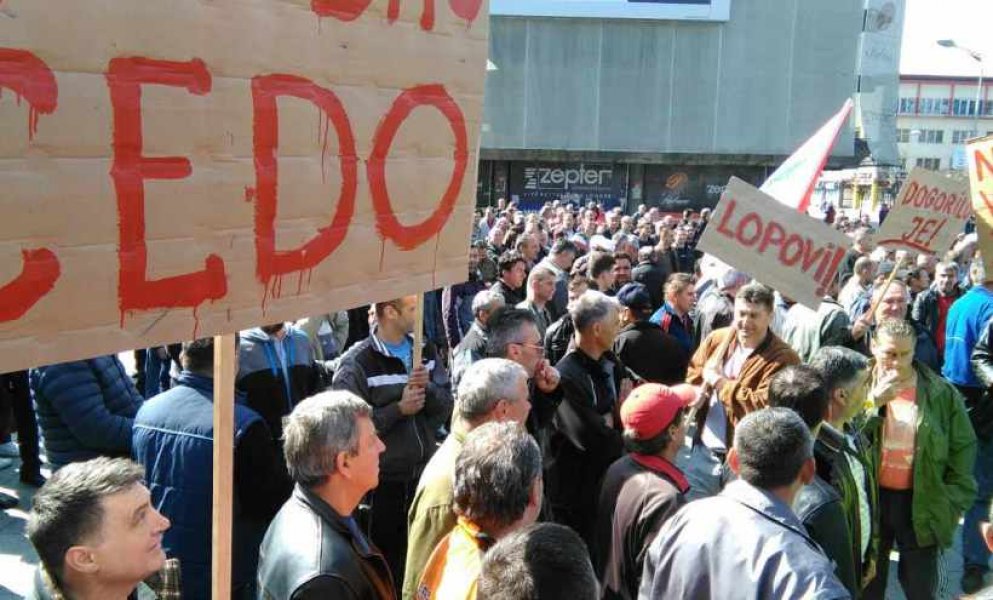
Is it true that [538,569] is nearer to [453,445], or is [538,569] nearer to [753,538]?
[753,538]

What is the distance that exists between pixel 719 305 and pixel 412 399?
3674 millimetres

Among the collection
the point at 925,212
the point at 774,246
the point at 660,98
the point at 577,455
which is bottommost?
the point at 577,455

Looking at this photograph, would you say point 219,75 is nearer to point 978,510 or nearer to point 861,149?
point 978,510

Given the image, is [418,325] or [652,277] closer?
[418,325]

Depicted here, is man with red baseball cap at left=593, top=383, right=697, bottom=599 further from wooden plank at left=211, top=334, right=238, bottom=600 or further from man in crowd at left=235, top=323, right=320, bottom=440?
man in crowd at left=235, top=323, right=320, bottom=440

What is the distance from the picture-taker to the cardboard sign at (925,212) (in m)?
6.32

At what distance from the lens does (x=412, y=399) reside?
3869mm

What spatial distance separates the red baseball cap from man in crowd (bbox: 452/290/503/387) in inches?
69.1

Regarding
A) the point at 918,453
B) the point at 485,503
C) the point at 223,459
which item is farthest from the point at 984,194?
the point at 223,459

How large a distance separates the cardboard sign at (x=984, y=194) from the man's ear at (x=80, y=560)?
5.55 meters

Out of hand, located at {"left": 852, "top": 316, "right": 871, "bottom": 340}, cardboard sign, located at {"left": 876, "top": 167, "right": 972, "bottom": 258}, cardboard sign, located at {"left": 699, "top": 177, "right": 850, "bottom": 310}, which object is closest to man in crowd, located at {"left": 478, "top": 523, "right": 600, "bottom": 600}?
cardboard sign, located at {"left": 699, "top": 177, "right": 850, "bottom": 310}

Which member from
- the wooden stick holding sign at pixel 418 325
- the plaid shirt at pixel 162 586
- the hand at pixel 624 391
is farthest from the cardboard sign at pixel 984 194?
the plaid shirt at pixel 162 586

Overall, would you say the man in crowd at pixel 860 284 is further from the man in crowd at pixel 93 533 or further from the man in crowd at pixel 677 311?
the man in crowd at pixel 93 533

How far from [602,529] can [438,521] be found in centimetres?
77
